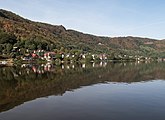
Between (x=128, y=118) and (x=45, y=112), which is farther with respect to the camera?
(x=45, y=112)

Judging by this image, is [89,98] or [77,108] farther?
[89,98]

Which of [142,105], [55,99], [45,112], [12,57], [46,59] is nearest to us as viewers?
[45,112]

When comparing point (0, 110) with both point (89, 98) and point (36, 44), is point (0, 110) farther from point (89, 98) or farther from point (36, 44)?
point (36, 44)

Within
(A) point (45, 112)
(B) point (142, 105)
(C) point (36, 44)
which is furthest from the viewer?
(C) point (36, 44)

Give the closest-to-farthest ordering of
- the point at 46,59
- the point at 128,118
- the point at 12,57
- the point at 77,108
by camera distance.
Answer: the point at 128,118 < the point at 77,108 < the point at 12,57 < the point at 46,59

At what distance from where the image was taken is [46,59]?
156250 mm

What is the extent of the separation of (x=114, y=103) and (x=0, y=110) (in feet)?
43.1

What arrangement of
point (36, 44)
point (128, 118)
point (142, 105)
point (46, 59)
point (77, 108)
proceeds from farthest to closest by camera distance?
point (36, 44), point (46, 59), point (142, 105), point (77, 108), point (128, 118)

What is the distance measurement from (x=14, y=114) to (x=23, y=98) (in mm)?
9436

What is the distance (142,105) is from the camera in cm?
3325

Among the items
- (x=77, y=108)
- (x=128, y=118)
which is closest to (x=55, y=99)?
(x=77, y=108)

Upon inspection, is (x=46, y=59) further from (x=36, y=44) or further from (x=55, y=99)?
(x=55, y=99)

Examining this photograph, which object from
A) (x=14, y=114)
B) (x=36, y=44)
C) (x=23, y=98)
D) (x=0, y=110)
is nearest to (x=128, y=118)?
(x=14, y=114)

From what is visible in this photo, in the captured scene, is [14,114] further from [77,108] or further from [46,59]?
[46,59]
